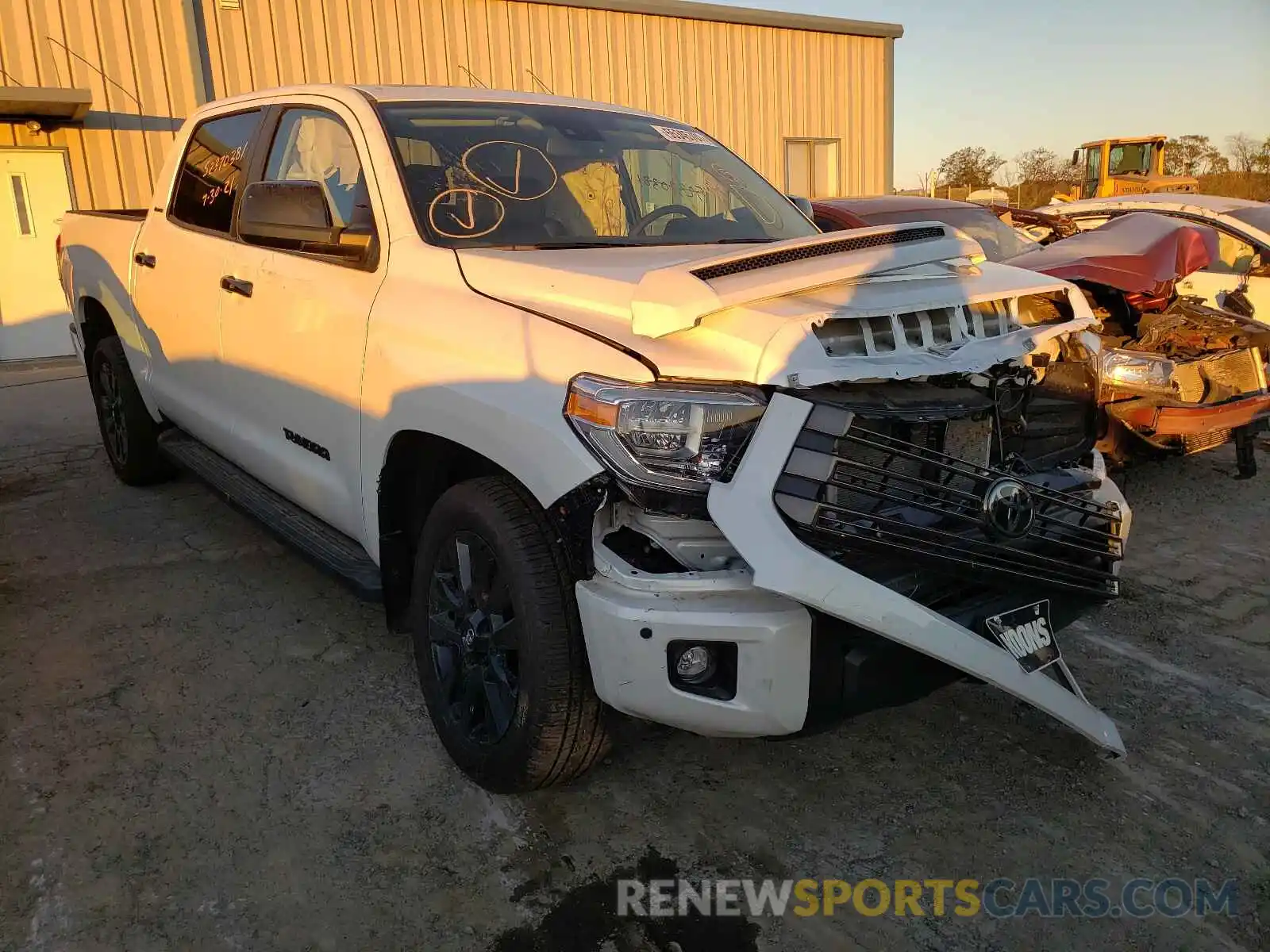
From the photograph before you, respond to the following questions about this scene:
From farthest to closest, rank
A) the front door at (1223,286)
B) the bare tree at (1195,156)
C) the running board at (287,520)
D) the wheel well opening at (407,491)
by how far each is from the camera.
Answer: the bare tree at (1195,156) < the front door at (1223,286) < the running board at (287,520) < the wheel well opening at (407,491)

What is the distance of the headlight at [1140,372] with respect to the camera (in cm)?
480

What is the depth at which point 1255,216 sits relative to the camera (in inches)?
288

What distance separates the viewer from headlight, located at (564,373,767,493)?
Result: 2164 millimetres

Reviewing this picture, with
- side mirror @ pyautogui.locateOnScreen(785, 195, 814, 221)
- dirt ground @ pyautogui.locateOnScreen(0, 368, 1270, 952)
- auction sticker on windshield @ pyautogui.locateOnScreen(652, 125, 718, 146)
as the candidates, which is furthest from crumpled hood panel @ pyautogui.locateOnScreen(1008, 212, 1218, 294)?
auction sticker on windshield @ pyautogui.locateOnScreen(652, 125, 718, 146)

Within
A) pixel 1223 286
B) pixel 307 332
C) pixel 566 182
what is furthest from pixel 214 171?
pixel 1223 286

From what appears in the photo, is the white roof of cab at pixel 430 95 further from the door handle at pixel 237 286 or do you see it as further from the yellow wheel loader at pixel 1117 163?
the yellow wheel loader at pixel 1117 163

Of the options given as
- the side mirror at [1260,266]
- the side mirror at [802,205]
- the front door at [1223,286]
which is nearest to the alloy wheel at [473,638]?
the side mirror at [802,205]

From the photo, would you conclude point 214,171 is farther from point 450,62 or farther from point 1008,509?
point 450,62

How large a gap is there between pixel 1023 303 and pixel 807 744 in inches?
59.1

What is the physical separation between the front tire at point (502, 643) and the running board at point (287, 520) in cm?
32

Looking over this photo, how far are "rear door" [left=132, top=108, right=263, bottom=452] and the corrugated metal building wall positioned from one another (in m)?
8.70

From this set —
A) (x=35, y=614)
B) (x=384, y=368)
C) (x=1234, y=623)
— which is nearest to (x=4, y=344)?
(x=35, y=614)

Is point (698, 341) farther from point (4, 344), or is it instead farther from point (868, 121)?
point (868, 121)

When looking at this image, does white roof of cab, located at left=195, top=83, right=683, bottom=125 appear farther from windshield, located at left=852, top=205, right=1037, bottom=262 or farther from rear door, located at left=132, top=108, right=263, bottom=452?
windshield, located at left=852, top=205, right=1037, bottom=262
